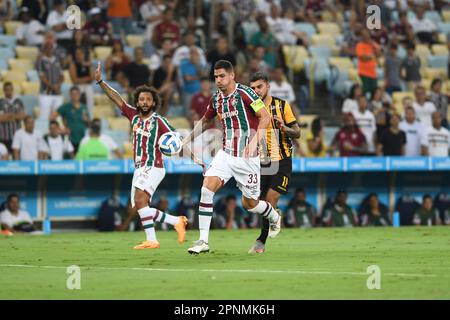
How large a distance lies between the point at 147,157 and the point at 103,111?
10.2 metres

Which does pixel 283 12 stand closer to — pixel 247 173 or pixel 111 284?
pixel 247 173

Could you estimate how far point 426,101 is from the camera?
2892cm

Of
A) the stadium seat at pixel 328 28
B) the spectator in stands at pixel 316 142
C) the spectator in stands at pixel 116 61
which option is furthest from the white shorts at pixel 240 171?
the stadium seat at pixel 328 28

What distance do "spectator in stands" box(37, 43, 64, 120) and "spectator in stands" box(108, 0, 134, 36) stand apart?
3.44 metres

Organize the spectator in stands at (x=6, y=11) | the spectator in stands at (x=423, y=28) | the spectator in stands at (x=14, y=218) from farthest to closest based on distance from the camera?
the spectator in stands at (x=423, y=28), the spectator in stands at (x=6, y=11), the spectator in stands at (x=14, y=218)

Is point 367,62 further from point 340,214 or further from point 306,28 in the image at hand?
point 340,214

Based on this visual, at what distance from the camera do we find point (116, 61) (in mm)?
27203

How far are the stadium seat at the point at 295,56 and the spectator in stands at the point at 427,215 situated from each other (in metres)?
5.27

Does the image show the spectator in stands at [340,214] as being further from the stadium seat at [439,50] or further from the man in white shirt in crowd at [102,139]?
the stadium seat at [439,50]

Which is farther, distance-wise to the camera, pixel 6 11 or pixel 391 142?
pixel 6 11

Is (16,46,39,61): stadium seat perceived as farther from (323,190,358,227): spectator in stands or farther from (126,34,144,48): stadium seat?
(323,190,358,227): spectator in stands

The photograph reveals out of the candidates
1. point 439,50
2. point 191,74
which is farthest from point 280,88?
point 439,50

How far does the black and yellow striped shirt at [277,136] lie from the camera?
16641mm
